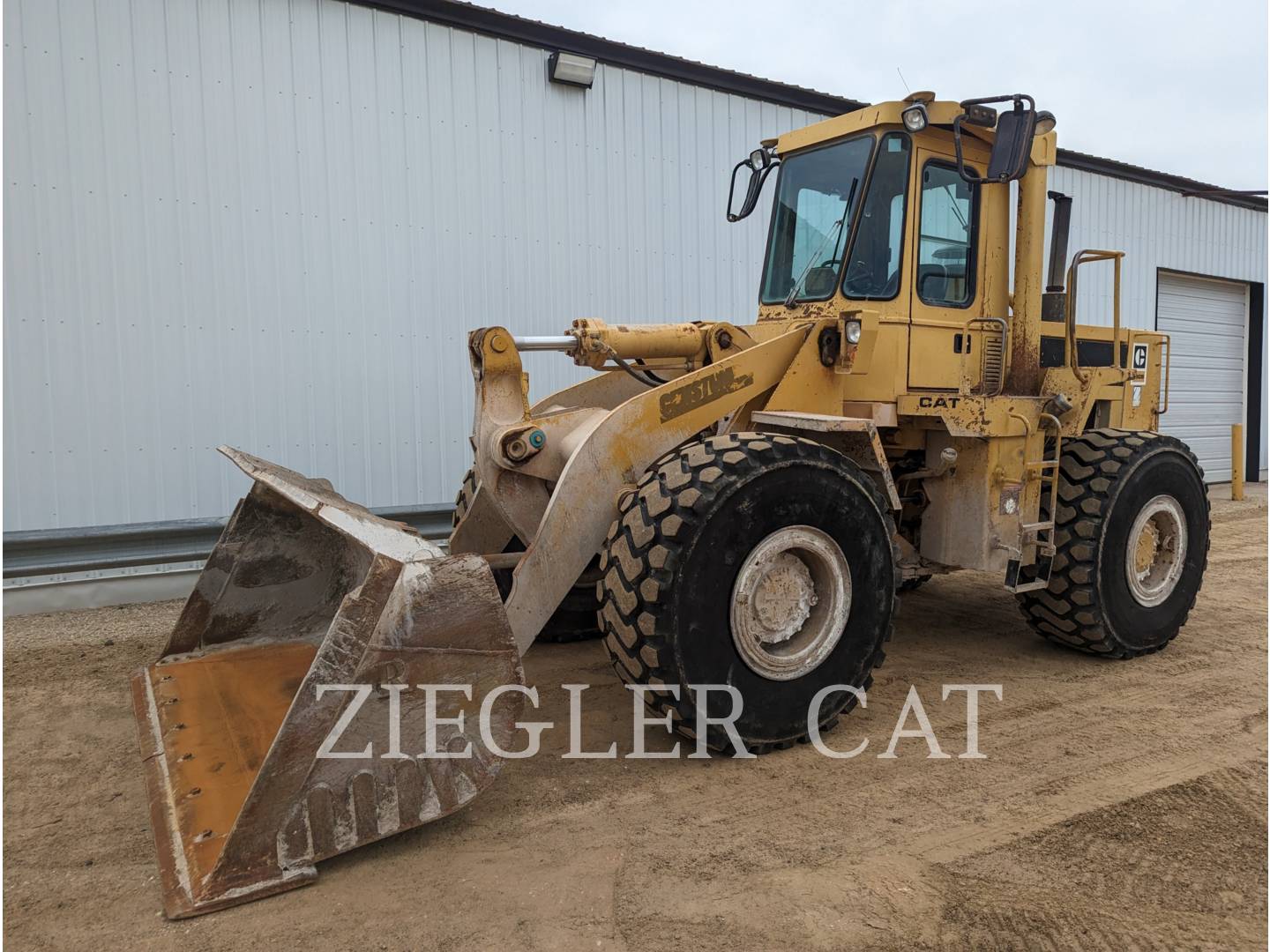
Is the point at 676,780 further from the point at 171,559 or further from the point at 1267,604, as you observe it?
the point at 1267,604

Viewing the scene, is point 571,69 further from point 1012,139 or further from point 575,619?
point 575,619

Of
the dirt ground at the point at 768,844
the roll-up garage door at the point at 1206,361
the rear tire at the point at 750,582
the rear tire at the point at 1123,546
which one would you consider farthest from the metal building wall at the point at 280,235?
the roll-up garage door at the point at 1206,361

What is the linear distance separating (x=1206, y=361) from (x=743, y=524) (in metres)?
13.4

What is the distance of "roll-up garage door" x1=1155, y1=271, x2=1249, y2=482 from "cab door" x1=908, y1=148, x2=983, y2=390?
33.5ft

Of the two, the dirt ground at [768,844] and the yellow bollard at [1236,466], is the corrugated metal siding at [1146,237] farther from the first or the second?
the dirt ground at [768,844]

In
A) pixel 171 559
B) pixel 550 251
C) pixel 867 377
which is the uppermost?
pixel 550 251

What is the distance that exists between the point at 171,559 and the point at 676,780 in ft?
14.3

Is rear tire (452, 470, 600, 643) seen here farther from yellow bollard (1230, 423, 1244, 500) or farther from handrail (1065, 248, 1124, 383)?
yellow bollard (1230, 423, 1244, 500)

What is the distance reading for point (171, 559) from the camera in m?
6.28

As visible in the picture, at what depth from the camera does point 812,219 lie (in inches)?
189

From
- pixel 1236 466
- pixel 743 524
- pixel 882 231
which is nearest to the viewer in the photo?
pixel 743 524

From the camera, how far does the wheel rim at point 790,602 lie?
3652mm

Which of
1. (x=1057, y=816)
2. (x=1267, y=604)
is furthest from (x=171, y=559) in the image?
(x=1267, y=604)

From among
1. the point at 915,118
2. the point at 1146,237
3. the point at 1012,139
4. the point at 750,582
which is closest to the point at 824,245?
the point at 915,118
